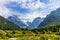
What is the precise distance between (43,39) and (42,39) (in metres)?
0.76

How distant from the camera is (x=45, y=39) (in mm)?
48094

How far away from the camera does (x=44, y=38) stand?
4847 cm

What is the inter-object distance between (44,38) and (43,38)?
0.38 m

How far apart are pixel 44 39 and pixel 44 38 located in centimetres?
29

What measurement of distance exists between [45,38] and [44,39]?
39 cm

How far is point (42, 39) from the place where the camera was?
1938 inches

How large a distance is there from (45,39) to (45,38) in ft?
1.15

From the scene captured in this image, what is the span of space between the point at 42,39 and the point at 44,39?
1004 mm

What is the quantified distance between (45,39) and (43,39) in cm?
65

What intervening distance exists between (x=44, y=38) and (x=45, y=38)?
29 cm

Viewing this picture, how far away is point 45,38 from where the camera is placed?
48344 mm
